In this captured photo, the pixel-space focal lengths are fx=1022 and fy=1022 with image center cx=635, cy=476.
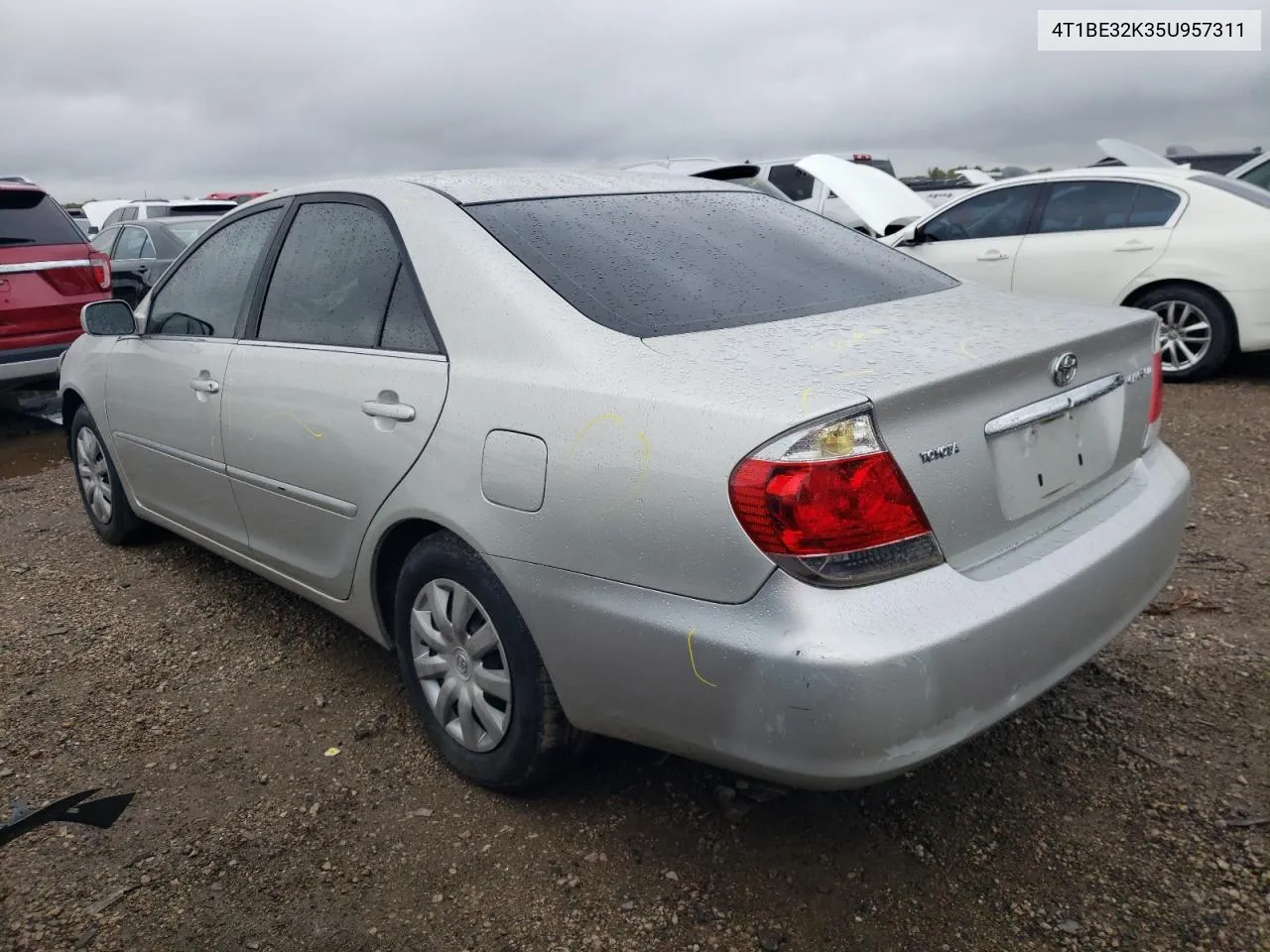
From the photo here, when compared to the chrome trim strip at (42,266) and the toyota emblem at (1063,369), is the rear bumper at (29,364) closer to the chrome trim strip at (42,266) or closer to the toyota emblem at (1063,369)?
the chrome trim strip at (42,266)

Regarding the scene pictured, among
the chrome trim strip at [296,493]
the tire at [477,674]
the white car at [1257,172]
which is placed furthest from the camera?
the white car at [1257,172]

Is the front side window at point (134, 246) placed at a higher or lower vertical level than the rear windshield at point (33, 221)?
lower

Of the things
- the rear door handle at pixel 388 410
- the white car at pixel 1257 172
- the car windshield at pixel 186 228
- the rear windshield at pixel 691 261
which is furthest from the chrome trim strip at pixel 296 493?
the car windshield at pixel 186 228

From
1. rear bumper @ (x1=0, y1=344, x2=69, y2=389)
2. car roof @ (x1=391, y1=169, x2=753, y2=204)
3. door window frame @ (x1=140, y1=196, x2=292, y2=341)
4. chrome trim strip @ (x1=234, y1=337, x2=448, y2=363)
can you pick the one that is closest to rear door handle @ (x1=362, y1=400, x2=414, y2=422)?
chrome trim strip @ (x1=234, y1=337, x2=448, y2=363)

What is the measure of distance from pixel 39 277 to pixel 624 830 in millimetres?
6644

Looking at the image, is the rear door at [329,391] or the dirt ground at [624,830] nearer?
the dirt ground at [624,830]

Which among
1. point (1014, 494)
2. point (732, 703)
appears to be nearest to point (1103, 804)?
point (1014, 494)

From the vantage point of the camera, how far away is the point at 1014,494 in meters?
2.10

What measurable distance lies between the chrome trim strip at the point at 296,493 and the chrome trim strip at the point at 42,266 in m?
4.86

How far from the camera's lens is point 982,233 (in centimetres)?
775

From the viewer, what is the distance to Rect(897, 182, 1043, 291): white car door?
755cm

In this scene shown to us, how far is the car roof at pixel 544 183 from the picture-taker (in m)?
2.82

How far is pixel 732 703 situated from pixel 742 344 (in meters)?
0.76

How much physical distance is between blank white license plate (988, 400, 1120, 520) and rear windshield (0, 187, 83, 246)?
7.36 m
